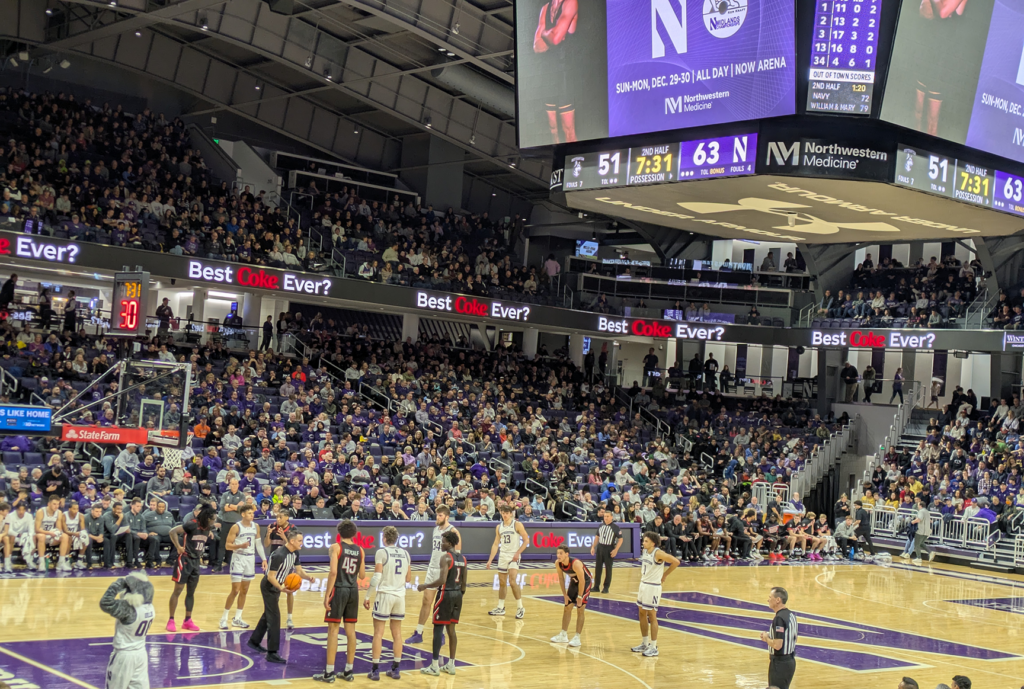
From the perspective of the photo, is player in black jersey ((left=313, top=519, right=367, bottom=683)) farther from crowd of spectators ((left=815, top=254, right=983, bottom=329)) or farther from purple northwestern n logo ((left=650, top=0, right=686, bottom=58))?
crowd of spectators ((left=815, top=254, right=983, bottom=329))

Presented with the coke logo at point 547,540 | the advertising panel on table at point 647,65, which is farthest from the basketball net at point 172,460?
the advertising panel on table at point 647,65

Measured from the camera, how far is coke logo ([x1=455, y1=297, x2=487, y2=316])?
37.4 m

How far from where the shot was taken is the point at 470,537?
943 inches

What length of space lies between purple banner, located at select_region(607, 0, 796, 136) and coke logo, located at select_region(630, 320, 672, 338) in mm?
24103

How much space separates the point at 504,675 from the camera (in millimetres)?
13234

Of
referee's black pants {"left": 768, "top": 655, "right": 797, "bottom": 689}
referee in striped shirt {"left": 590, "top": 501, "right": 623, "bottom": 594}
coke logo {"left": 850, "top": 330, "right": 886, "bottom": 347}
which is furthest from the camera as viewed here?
coke logo {"left": 850, "top": 330, "right": 886, "bottom": 347}

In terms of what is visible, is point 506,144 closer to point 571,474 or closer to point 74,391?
point 571,474

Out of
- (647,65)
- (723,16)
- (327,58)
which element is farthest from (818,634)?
(327,58)

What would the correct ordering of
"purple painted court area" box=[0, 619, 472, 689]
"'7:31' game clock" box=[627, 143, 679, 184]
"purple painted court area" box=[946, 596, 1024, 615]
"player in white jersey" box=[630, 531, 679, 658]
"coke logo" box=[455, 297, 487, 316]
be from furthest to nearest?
1. "coke logo" box=[455, 297, 487, 316]
2. "purple painted court area" box=[946, 596, 1024, 615]
3. "'7:31' game clock" box=[627, 143, 679, 184]
4. "player in white jersey" box=[630, 531, 679, 658]
5. "purple painted court area" box=[0, 619, 472, 689]

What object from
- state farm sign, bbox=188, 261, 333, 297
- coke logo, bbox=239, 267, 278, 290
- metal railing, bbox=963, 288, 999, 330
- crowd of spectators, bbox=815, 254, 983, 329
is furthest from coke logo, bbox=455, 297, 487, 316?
metal railing, bbox=963, 288, 999, 330

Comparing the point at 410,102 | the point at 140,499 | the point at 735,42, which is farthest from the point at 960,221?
the point at 410,102

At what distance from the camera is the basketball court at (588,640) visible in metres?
12.6

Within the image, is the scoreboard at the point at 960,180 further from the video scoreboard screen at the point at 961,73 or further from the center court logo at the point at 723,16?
the center court logo at the point at 723,16

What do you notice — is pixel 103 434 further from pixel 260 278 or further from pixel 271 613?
pixel 260 278
